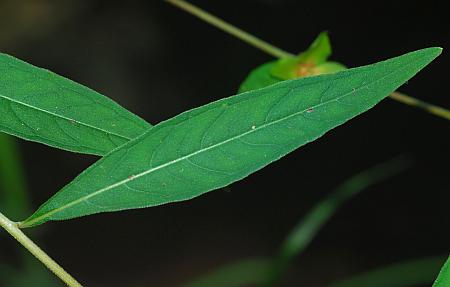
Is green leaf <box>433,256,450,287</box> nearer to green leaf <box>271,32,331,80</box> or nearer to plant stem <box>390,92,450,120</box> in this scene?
plant stem <box>390,92,450,120</box>

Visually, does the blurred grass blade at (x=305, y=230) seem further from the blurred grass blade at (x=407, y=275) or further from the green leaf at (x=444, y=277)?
the green leaf at (x=444, y=277)

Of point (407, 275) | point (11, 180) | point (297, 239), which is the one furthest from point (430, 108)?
point (407, 275)

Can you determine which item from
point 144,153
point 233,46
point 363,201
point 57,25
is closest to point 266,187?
point 363,201

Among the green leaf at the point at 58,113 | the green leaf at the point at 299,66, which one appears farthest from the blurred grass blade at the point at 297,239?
the green leaf at the point at 58,113

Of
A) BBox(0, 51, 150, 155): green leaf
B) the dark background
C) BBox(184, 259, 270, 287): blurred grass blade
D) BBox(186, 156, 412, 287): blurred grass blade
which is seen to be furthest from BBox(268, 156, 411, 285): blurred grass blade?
BBox(0, 51, 150, 155): green leaf

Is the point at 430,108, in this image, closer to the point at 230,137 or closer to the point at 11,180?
the point at 230,137

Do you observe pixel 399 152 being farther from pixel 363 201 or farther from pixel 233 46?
pixel 233 46
